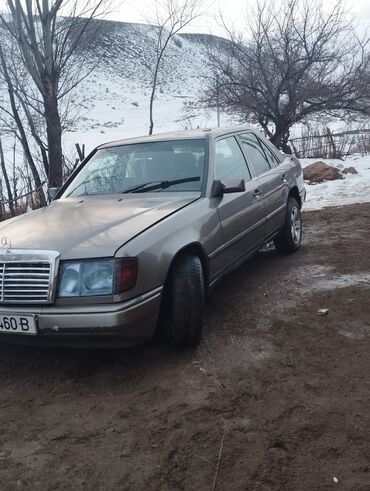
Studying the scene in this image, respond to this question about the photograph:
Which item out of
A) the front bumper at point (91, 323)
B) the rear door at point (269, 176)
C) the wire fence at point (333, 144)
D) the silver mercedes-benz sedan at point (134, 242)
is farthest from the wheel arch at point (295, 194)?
the wire fence at point (333, 144)

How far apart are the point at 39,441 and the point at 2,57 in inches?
374

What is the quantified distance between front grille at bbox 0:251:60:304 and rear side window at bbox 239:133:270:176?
2.57 metres

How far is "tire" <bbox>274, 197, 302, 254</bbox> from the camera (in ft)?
17.8

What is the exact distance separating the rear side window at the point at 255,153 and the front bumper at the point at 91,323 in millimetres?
2364

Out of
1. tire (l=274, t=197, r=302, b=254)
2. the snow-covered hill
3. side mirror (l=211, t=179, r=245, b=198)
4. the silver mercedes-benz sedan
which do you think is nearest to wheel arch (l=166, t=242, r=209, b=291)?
the silver mercedes-benz sedan

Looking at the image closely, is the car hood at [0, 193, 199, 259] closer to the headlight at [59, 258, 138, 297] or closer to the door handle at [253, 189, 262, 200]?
the headlight at [59, 258, 138, 297]

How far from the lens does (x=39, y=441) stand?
8.12 feet

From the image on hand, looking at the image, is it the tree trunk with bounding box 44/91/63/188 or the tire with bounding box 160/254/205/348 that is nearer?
the tire with bounding box 160/254/205/348

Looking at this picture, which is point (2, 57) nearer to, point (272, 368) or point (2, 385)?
point (2, 385)

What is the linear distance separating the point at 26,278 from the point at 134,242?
68 cm

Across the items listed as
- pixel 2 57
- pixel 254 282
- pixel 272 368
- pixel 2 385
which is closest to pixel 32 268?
pixel 2 385

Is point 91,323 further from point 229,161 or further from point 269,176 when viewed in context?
point 269,176

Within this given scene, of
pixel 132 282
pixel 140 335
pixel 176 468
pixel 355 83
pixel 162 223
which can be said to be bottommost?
pixel 176 468

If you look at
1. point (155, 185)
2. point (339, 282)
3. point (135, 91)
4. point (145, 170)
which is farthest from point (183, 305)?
point (135, 91)
